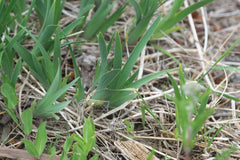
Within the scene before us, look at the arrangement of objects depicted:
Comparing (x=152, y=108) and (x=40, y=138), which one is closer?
(x=40, y=138)

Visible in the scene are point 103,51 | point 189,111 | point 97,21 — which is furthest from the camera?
point 97,21

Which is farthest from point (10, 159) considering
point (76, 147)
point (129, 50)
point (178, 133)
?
point (129, 50)

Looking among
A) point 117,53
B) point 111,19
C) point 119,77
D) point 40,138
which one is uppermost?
point 111,19

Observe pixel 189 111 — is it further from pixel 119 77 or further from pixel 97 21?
pixel 97 21

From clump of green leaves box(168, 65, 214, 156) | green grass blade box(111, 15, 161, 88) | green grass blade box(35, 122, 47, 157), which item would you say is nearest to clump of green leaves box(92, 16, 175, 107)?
green grass blade box(111, 15, 161, 88)

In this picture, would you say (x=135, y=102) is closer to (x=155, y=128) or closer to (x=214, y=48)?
(x=155, y=128)

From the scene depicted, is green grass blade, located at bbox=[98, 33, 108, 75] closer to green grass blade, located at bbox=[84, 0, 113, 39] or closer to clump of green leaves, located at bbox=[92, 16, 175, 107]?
clump of green leaves, located at bbox=[92, 16, 175, 107]

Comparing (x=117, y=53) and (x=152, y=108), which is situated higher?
(x=117, y=53)

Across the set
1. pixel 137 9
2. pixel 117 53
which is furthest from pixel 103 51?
pixel 137 9
